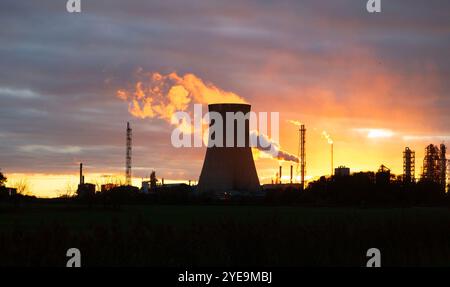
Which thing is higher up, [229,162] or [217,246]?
[229,162]

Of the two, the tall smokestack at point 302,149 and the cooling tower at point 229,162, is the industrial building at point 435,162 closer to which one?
the tall smokestack at point 302,149

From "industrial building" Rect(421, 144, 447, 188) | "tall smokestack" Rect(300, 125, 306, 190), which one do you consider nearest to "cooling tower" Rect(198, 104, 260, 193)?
"tall smokestack" Rect(300, 125, 306, 190)

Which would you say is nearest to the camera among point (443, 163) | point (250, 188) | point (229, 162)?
point (229, 162)

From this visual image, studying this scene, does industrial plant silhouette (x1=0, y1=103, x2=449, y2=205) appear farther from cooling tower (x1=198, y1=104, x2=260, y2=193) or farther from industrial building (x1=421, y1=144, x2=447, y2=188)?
industrial building (x1=421, y1=144, x2=447, y2=188)

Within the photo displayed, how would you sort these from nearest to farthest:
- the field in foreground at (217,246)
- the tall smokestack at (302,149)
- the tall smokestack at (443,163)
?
1. the field in foreground at (217,246)
2. the tall smokestack at (302,149)
3. the tall smokestack at (443,163)

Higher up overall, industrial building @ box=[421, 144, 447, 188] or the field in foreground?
industrial building @ box=[421, 144, 447, 188]

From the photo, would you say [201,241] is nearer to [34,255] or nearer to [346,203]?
[34,255]

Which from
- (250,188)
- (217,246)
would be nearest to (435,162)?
(250,188)

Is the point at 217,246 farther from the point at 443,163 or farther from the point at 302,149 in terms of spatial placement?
the point at 443,163

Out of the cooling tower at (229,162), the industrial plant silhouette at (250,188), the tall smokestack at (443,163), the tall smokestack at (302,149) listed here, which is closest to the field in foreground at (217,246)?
the industrial plant silhouette at (250,188)

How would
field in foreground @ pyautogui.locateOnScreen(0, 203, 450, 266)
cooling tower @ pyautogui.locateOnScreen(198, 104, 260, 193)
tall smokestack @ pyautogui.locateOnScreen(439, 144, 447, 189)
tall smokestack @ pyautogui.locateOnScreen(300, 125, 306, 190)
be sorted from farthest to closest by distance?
tall smokestack @ pyautogui.locateOnScreen(439, 144, 447, 189), tall smokestack @ pyautogui.locateOnScreen(300, 125, 306, 190), cooling tower @ pyautogui.locateOnScreen(198, 104, 260, 193), field in foreground @ pyautogui.locateOnScreen(0, 203, 450, 266)
